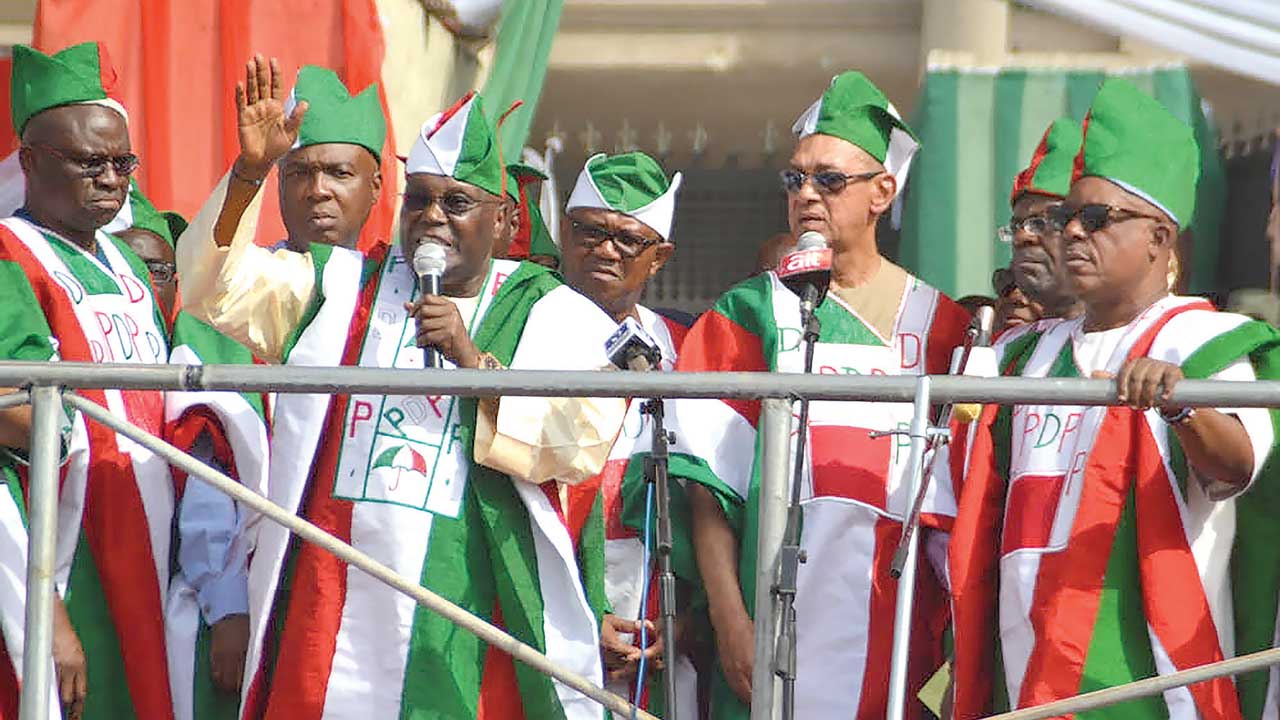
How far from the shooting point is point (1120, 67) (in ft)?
27.3

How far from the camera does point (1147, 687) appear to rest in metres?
3.91

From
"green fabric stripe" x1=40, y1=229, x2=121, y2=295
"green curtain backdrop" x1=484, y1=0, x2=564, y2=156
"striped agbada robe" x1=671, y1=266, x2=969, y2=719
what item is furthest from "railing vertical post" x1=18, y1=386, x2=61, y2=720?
"green curtain backdrop" x1=484, y1=0, x2=564, y2=156

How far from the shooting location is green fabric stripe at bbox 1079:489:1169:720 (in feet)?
14.1

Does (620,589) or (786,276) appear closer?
(786,276)

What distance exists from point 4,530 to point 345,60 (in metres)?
3.43

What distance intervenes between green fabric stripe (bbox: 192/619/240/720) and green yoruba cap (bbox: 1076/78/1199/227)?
206cm

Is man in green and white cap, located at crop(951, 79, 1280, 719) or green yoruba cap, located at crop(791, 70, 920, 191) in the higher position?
green yoruba cap, located at crop(791, 70, 920, 191)

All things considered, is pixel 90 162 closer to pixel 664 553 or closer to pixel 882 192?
pixel 664 553

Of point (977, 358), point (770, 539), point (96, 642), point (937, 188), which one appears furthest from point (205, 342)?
point (937, 188)

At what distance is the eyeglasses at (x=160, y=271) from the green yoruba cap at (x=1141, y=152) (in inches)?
91.9

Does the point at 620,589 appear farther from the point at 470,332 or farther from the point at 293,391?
the point at 293,391

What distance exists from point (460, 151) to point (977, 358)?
3.81 ft

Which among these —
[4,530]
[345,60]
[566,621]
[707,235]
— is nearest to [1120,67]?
[707,235]

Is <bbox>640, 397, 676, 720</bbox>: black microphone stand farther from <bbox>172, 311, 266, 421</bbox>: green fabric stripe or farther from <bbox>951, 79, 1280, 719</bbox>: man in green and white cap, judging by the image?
<bbox>172, 311, 266, 421</bbox>: green fabric stripe
